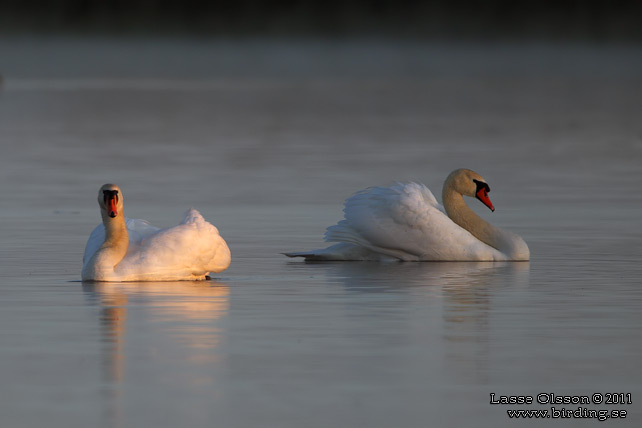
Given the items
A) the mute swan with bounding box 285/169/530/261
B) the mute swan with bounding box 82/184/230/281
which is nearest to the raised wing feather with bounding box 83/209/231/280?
the mute swan with bounding box 82/184/230/281

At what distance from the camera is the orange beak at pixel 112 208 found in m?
14.1

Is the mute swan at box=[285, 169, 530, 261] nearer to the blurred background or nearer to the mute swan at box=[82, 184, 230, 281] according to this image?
the mute swan at box=[82, 184, 230, 281]

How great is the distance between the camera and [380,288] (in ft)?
45.4

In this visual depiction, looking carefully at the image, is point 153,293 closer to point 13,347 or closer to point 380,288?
point 380,288

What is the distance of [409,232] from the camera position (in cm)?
1563

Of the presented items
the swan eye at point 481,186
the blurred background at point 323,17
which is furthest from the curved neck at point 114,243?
the blurred background at point 323,17

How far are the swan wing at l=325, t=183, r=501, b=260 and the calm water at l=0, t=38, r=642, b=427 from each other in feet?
0.89

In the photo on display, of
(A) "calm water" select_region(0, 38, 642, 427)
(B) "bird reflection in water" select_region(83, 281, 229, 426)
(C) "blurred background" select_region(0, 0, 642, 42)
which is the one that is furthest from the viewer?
(C) "blurred background" select_region(0, 0, 642, 42)

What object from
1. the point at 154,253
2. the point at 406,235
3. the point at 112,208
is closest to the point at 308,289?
the point at 154,253

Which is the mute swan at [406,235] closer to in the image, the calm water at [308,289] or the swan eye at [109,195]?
the calm water at [308,289]

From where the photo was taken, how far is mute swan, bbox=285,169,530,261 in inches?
615

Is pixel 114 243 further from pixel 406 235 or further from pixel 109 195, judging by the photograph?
pixel 406 235

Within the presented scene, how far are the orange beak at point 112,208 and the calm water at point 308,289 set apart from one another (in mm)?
521

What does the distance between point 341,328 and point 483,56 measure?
94.0 meters
